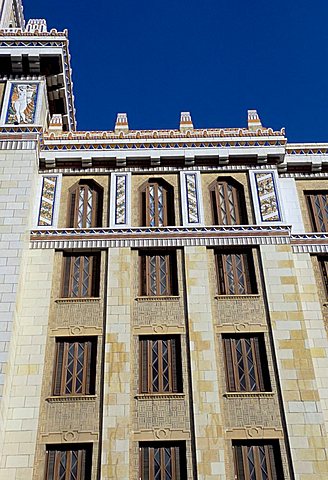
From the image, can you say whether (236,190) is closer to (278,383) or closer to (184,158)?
(184,158)

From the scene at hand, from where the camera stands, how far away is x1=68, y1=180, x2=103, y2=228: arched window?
2067cm

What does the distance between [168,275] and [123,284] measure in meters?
1.52

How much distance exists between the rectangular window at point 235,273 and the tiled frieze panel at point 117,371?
9.44ft

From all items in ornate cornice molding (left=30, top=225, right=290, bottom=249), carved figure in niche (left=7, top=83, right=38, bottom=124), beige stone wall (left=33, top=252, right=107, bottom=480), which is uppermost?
carved figure in niche (left=7, top=83, right=38, bottom=124)

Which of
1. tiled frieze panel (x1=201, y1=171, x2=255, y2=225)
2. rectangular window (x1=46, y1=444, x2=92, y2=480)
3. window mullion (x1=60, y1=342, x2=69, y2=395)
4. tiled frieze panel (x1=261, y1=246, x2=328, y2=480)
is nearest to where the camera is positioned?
rectangular window (x1=46, y1=444, x2=92, y2=480)

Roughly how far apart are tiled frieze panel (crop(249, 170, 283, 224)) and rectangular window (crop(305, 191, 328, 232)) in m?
1.39

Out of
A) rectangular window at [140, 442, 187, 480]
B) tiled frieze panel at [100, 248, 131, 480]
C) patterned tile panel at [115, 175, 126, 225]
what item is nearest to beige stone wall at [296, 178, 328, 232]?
patterned tile panel at [115, 175, 126, 225]

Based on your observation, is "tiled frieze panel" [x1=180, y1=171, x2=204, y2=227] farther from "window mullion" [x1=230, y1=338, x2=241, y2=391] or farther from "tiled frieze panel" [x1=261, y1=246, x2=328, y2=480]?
"window mullion" [x1=230, y1=338, x2=241, y2=391]

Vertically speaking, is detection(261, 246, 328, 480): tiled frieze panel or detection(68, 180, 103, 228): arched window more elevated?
detection(68, 180, 103, 228): arched window

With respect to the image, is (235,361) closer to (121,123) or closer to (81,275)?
(81,275)

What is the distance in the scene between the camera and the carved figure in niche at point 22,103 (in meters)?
21.6

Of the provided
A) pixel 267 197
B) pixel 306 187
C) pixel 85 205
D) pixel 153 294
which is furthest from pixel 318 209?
pixel 85 205

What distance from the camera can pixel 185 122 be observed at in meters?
23.2

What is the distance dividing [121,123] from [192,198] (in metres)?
4.46
